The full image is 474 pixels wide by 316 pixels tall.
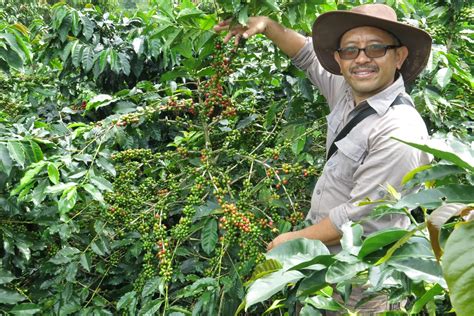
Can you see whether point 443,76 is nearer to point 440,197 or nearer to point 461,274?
point 440,197

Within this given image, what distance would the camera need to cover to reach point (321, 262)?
1000mm

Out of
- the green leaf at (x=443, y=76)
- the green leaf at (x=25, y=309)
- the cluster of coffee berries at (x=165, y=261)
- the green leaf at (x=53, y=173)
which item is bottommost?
the green leaf at (x=25, y=309)

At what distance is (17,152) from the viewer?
2.14m

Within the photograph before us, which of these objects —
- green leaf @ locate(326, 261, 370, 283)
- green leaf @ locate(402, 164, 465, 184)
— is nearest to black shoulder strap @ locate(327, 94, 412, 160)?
green leaf @ locate(402, 164, 465, 184)

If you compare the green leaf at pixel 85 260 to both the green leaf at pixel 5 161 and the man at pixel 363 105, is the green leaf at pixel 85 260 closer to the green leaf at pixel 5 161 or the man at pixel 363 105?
the green leaf at pixel 5 161

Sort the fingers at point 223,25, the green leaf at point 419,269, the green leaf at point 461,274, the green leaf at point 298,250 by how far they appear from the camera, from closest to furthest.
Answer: the green leaf at point 461,274 < the green leaf at point 419,269 < the green leaf at point 298,250 < the fingers at point 223,25

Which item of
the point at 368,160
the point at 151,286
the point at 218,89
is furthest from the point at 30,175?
the point at 368,160

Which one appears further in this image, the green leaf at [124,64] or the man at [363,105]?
the green leaf at [124,64]

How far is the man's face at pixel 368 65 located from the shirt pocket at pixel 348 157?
0.67 feet

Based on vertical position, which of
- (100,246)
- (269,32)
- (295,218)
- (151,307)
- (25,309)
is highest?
(269,32)

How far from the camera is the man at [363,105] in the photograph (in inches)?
72.1

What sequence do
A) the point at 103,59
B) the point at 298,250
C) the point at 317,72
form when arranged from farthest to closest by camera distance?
the point at 103,59
the point at 317,72
the point at 298,250

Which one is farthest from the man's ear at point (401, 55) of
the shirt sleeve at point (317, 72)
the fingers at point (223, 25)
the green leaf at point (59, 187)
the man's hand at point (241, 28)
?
the green leaf at point (59, 187)

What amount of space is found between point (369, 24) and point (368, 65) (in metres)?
0.17
